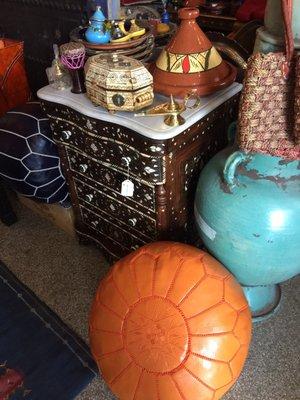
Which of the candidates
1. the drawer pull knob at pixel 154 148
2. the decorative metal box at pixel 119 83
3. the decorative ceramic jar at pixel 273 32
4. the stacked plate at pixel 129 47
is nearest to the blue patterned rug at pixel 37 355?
the drawer pull knob at pixel 154 148

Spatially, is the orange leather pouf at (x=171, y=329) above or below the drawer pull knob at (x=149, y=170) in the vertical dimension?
below

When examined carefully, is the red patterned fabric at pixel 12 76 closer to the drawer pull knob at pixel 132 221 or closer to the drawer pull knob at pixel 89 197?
the drawer pull knob at pixel 89 197

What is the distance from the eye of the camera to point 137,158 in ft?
4.29

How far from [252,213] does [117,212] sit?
644 millimetres

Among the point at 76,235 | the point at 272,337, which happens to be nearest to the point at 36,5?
the point at 76,235

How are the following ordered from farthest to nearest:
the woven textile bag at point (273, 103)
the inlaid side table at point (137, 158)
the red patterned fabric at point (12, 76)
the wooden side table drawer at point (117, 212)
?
the red patterned fabric at point (12, 76), the wooden side table drawer at point (117, 212), the inlaid side table at point (137, 158), the woven textile bag at point (273, 103)

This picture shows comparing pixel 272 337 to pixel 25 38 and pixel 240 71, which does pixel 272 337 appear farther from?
pixel 25 38

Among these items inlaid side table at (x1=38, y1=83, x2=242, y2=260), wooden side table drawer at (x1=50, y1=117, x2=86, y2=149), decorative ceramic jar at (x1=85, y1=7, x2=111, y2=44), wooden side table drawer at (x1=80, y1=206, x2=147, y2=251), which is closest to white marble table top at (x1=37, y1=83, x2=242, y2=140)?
inlaid side table at (x1=38, y1=83, x2=242, y2=260)

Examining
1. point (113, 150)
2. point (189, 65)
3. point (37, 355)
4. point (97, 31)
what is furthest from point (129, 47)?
point (37, 355)

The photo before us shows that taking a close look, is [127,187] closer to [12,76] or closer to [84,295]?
[84,295]

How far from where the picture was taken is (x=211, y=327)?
1.13m

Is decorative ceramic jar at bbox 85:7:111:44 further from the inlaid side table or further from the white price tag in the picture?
the white price tag

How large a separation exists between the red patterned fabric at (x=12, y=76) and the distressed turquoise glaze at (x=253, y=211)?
1371 millimetres

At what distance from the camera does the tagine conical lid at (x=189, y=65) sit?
4.14 ft
